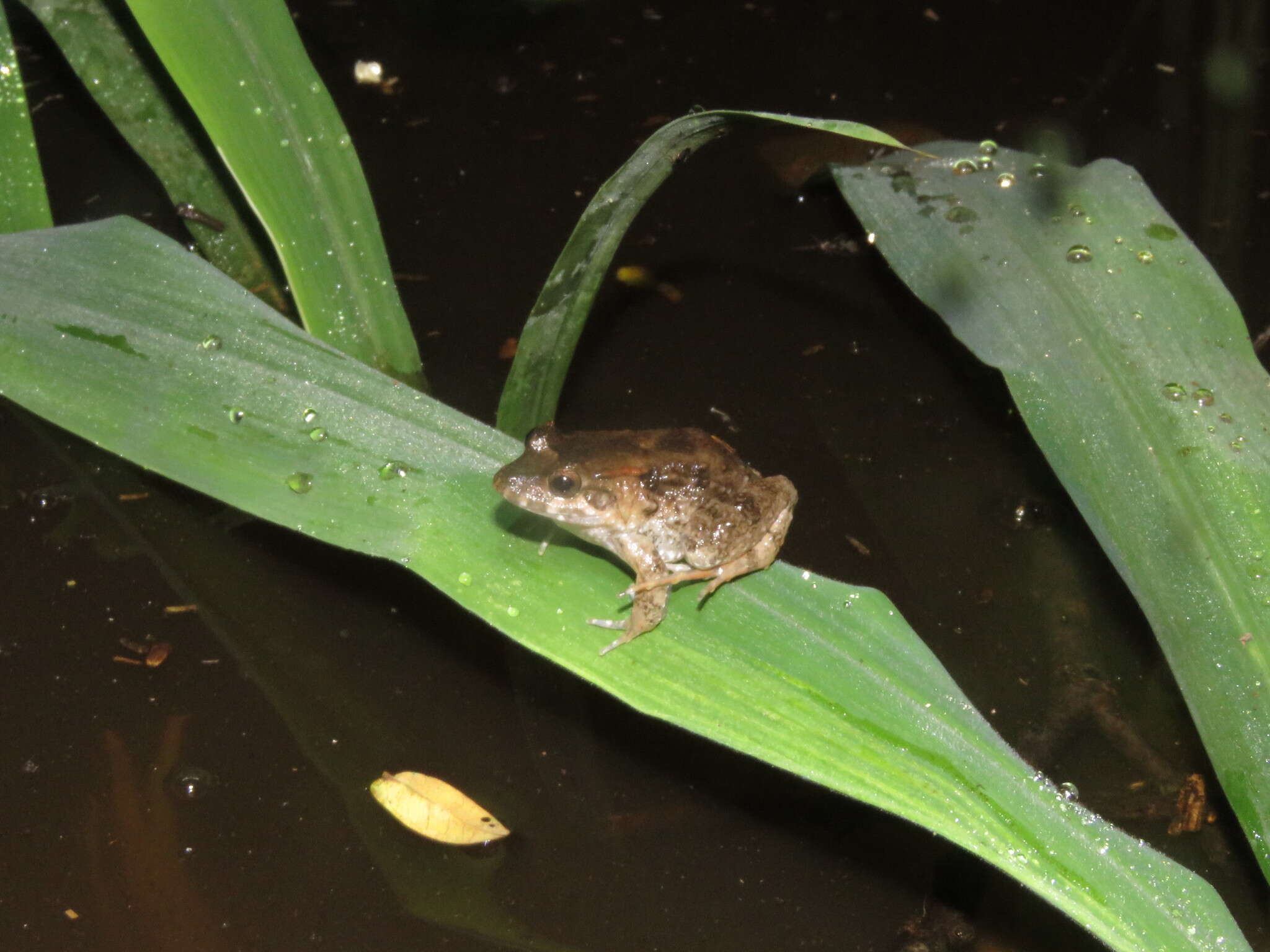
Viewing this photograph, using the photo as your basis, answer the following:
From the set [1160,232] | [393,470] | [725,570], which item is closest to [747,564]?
[725,570]

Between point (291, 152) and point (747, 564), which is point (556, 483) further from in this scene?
point (291, 152)

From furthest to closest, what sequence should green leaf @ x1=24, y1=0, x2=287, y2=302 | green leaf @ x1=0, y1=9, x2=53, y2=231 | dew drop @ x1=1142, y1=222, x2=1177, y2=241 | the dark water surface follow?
green leaf @ x1=24, y1=0, x2=287, y2=302 → green leaf @ x1=0, y1=9, x2=53, y2=231 → dew drop @ x1=1142, y1=222, x2=1177, y2=241 → the dark water surface

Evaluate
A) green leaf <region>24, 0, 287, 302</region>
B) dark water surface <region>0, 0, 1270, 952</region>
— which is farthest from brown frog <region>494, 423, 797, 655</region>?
green leaf <region>24, 0, 287, 302</region>

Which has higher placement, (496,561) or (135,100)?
(135,100)

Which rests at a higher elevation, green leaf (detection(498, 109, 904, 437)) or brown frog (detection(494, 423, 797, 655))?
green leaf (detection(498, 109, 904, 437))

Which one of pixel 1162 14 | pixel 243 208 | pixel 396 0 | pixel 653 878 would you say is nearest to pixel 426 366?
pixel 243 208

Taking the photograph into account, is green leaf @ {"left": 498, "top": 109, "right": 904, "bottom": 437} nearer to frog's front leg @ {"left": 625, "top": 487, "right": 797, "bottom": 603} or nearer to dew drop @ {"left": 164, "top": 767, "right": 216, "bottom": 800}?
frog's front leg @ {"left": 625, "top": 487, "right": 797, "bottom": 603}
